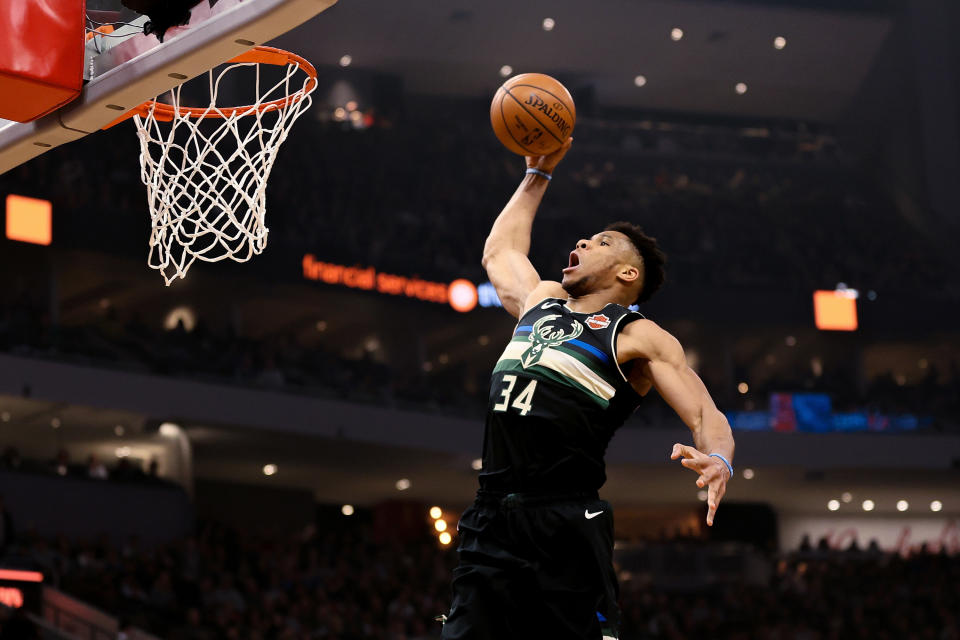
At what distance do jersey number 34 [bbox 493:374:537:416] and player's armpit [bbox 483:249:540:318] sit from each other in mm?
544

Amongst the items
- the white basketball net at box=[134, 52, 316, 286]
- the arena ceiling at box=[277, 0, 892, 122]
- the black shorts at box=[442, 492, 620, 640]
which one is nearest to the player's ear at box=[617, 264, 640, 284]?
the black shorts at box=[442, 492, 620, 640]

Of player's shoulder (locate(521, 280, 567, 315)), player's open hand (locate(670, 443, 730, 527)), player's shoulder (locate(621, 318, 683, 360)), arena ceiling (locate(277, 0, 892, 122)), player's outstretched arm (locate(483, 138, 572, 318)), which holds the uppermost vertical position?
arena ceiling (locate(277, 0, 892, 122))

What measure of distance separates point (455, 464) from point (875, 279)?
12.3 meters

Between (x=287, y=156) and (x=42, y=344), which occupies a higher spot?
(x=287, y=156)

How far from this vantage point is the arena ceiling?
30.4 m

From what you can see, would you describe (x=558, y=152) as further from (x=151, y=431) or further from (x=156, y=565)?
(x=151, y=431)

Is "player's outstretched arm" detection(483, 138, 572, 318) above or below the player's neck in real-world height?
above

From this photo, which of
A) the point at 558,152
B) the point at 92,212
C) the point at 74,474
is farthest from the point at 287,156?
the point at 558,152

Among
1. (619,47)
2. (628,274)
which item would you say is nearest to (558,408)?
(628,274)

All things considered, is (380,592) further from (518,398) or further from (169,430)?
(518,398)

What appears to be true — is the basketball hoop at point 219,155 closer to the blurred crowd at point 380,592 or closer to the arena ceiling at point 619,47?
the blurred crowd at point 380,592

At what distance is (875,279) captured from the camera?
1225 inches

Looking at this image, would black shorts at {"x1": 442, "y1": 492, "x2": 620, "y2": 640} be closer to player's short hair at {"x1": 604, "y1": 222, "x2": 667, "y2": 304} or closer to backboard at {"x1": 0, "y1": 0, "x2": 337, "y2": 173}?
player's short hair at {"x1": 604, "y1": 222, "x2": 667, "y2": 304}

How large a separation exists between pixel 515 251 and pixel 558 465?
3.50 feet
